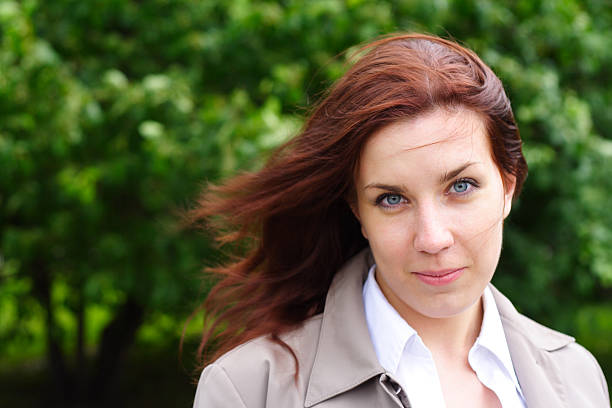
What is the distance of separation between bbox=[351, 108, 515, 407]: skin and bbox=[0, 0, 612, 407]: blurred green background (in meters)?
1.62

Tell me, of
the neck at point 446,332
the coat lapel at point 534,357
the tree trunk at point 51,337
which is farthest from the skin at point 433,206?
the tree trunk at point 51,337

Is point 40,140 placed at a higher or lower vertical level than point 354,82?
lower

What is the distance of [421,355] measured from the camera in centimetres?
186

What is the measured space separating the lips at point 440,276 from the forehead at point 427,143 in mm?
251

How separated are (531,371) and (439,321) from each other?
273 millimetres

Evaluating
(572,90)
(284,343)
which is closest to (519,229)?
(572,90)

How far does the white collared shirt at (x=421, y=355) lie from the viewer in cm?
182

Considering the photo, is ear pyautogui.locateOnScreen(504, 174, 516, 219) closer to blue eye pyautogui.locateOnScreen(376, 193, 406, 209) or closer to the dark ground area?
blue eye pyautogui.locateOnScreen(376, 193, 406, 209)

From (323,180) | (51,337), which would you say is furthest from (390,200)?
(51,337)

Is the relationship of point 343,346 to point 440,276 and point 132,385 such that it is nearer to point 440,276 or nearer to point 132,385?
point 440,276

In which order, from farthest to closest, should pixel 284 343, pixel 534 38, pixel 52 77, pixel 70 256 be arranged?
pixel 70 256
pixel 534 38
pixel 52 77
pixel 284 343

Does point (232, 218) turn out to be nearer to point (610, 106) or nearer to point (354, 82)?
point (354, 82)

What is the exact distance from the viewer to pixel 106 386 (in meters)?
6.74

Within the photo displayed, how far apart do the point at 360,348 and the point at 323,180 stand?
1.43ft
